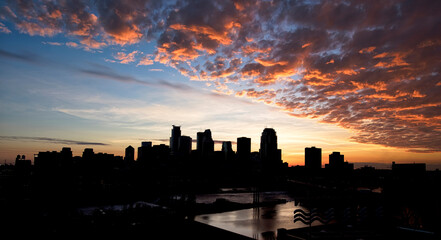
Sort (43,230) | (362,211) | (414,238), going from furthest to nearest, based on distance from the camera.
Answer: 1. (43,230)
2. (362,211)
3. (414,238)

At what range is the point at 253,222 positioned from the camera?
144 m

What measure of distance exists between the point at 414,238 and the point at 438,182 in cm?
18143

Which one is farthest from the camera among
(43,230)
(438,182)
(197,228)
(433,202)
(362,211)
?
(438,182)

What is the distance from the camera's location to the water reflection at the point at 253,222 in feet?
391

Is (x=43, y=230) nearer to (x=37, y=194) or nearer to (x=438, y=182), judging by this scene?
(x=37, y=194)

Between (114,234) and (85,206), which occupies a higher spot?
(114,234)

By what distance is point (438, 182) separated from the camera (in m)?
194

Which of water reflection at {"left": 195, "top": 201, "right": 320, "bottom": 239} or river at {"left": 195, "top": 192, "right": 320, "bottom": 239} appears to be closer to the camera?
river at {"left": 195, "top": 192, "right": 320, "bottom": 239}

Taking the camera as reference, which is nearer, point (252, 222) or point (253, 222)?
point (252, 222)

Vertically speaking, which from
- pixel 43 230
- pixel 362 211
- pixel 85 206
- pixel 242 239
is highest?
pixel 362 211

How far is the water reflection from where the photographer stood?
119 meters

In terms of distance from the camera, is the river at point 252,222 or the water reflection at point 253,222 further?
the water reflection at point 253,222

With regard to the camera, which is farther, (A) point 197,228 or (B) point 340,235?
(A) point 197,228

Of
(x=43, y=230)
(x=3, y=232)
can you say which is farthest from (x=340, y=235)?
(x=3, y=232)
